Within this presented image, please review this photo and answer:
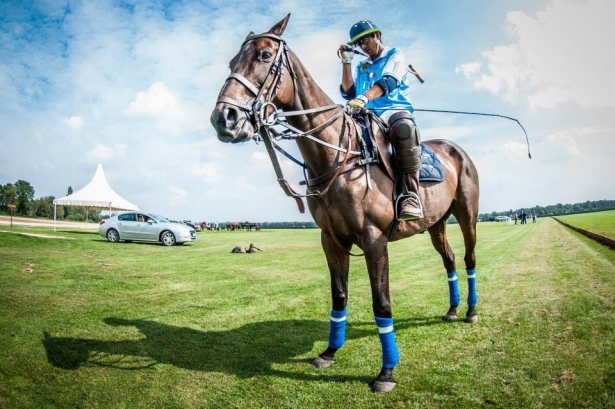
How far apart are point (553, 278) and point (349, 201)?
780 centimetres

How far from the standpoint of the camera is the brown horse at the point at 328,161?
324 cm

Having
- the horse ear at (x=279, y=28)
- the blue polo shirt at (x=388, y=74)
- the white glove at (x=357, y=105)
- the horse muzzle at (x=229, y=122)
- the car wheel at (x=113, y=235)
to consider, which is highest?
the horse ear at (x=279, y=28)

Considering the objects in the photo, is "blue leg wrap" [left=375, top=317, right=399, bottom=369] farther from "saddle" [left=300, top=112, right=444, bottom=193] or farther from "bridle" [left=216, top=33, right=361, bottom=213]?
"bridle" [left=216, top=33, right=361, bottom=213]

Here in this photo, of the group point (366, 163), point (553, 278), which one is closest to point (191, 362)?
point (366, 163)

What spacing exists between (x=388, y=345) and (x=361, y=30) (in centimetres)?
376

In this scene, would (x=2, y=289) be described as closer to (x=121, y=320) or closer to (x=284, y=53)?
(x=121, y=320)

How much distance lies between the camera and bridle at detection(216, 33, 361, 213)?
10.6 ft

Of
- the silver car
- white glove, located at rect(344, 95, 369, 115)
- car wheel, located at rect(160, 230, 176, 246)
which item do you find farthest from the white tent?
white glove, located at rect(344, 95, 369, 115)

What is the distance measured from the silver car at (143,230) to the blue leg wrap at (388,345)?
20.5 meters

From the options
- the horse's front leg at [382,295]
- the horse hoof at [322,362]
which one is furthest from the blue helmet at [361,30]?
the horse hoof at [322,362]

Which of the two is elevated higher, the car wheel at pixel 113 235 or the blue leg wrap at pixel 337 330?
the car wheel at pixel 113 235

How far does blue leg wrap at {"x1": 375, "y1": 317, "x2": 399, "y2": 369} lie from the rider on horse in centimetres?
122

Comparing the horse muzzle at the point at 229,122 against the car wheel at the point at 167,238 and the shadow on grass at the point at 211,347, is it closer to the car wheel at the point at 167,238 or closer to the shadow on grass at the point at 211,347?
the shadow on grass at the point at 211,347

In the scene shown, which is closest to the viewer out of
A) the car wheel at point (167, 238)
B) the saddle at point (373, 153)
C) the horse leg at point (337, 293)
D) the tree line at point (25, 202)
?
the saddle at point (373, 153)
